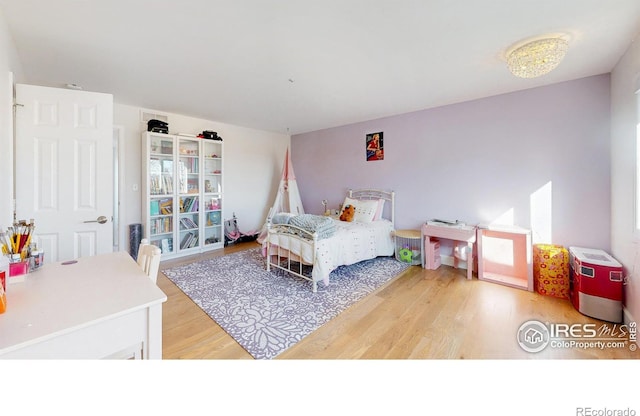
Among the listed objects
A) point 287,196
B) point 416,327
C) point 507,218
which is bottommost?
point 416,327

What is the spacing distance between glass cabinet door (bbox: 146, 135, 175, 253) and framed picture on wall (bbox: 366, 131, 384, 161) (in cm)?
339

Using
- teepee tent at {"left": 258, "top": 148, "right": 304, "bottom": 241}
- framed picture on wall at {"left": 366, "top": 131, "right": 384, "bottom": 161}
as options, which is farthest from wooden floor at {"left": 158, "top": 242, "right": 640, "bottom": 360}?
teepee tent at {"left": 258, "top": 148, "right": 304, "bottom": 241}

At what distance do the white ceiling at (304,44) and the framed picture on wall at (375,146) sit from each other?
1056mm

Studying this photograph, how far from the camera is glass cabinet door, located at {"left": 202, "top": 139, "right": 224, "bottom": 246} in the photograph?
448 cm

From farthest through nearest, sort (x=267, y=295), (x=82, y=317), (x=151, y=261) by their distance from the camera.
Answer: (x=267, y=295) < (x=151, y=261) < (x=82, y=317)

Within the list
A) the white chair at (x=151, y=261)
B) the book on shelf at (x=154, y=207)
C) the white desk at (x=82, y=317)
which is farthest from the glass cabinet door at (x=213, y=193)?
the white desk at (x=82, y=317)

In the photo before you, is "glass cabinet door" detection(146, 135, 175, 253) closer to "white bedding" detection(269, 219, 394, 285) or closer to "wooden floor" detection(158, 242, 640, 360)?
"wooden floor" detection(158, 242, 640, 360)

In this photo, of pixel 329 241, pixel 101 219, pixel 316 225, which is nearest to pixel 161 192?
pixel 101 219

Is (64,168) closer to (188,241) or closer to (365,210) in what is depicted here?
(188,241)

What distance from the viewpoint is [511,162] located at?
10.0ft

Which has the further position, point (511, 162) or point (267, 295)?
point (511, 162)

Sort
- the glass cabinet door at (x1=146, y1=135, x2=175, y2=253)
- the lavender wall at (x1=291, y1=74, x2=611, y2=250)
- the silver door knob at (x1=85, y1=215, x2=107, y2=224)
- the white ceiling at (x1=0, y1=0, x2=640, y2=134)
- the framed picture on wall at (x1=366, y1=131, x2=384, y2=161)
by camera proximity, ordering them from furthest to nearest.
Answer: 1. the framed picture on wall at (x1=366, y1=131, x2=384, y2=161)
2. the glass cabinet door at (x1=146, y1=135, x2=175, y2=253)
3. the lavender wall at (x1=291, y1=74, x2=611, y2=250)
4. the silver door knob at (x1=85, y1=215, x2=107, y2=224)
5. the white ceiling at (x1=0, y1=0, x2=640, y2=134)

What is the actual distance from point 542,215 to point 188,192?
5.18m
